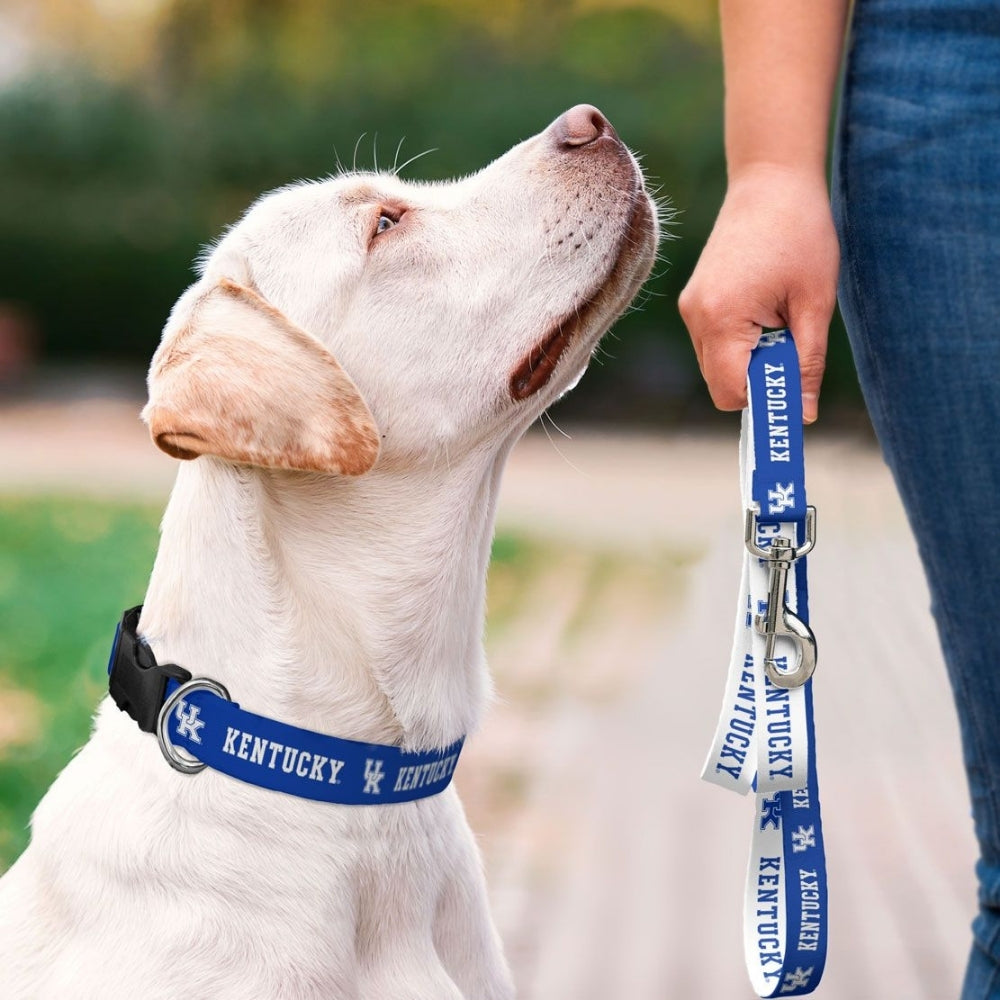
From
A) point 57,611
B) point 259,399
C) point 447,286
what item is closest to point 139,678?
point 259,399

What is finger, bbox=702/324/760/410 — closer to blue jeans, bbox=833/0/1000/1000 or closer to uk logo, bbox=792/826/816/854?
blue jeans, bbox=833/0/1000/1000

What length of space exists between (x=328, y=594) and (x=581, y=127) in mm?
1008

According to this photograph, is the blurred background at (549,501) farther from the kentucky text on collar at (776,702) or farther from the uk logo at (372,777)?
the uk logo at (372,777)

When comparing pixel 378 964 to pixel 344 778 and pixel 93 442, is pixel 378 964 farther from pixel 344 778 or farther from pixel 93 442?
pixel 93 442

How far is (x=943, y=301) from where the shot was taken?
2264 millimetres

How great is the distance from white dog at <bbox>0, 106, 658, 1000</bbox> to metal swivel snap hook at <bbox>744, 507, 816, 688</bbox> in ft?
1.99

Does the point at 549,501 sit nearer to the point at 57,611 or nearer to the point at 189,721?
the point at 57,611

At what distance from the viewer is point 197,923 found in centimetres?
240

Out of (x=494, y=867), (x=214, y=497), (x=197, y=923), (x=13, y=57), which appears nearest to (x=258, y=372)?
(x=214, y=497)

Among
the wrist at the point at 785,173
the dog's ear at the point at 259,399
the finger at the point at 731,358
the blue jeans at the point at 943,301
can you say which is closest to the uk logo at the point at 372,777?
the dog's ear at the point at 259,399

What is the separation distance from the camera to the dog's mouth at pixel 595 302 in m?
2.72

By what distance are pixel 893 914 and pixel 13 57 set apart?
1650 cm

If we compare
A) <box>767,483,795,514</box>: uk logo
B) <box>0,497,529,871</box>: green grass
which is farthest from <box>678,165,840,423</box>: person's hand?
<box>0,497,529,871</box>: green grass

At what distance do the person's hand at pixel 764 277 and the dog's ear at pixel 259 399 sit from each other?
594 mm
